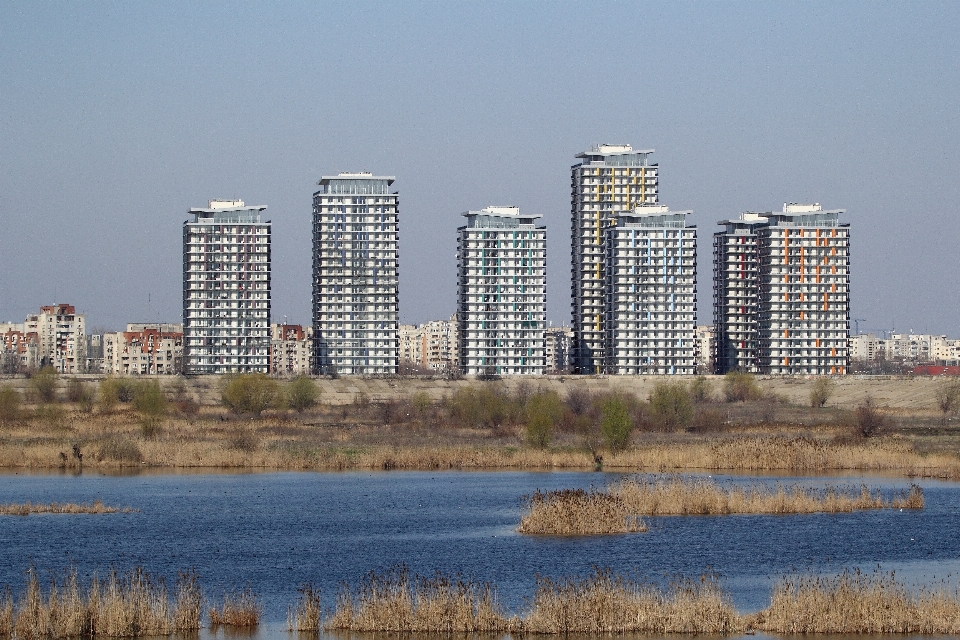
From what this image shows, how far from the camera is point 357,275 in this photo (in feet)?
519

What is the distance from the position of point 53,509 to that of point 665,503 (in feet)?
71.2

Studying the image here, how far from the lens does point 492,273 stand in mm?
159375

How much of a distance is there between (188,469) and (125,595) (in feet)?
135

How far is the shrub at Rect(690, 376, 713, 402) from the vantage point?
135125 mm

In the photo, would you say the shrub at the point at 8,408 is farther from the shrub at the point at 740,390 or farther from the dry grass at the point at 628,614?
the shrub at the point at 740,390

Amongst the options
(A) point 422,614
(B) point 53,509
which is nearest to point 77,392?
(B) point 53,509

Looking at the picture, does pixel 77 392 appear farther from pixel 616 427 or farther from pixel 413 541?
pixel 413 541

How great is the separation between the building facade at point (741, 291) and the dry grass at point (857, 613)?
13910cm

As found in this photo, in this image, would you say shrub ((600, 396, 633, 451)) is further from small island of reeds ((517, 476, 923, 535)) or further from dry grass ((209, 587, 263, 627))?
dry grass ((209, 587, 263, 627))

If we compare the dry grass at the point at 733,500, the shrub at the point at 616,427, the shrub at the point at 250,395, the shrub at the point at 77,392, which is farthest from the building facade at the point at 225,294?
the dry grass at the point at 733,500

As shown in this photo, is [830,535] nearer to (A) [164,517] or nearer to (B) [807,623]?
(B) [807,623]

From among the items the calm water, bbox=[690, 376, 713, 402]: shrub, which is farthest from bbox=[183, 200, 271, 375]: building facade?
the calm water

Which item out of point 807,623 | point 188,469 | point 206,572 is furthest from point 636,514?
→ point 188,469

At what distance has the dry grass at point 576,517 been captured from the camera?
43.9 m
